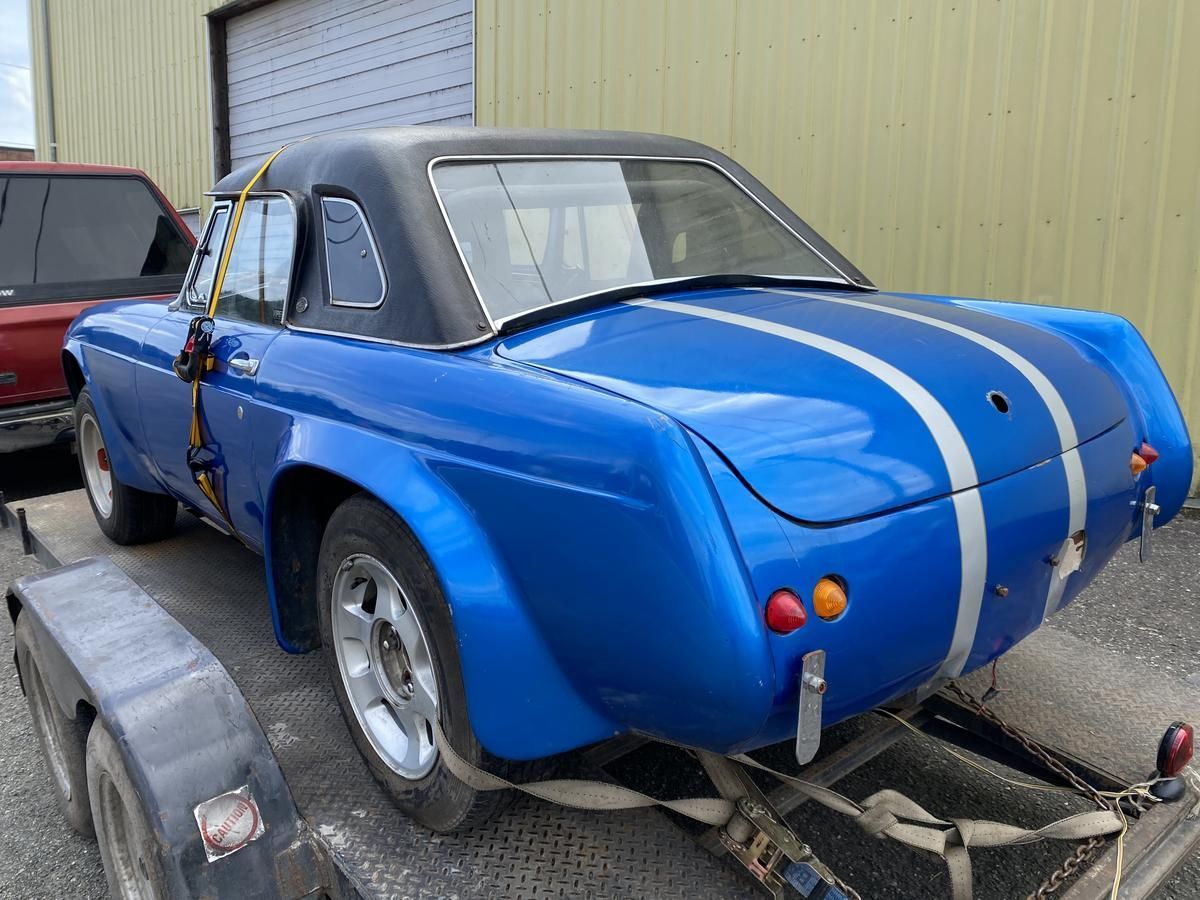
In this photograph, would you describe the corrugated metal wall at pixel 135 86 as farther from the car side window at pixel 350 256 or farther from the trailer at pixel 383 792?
the trailer at pixel 383 792

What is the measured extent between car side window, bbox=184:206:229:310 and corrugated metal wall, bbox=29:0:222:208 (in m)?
9.81

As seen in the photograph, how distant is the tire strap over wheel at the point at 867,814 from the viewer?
5.94 feet

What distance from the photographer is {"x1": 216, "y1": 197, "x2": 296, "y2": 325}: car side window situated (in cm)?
284

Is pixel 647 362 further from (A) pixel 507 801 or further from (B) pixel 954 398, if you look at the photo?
(A) pixel 507 801

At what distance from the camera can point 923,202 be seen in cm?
567

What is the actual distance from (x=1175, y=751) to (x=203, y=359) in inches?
110

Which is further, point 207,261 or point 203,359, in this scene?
point 207,261

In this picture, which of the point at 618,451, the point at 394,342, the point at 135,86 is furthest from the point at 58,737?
the point at 135,86

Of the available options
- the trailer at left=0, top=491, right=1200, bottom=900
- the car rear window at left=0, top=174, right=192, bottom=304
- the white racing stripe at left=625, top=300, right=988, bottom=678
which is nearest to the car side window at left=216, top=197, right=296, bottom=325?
the trailer at left=0, top=491, right=1200, bottom=900

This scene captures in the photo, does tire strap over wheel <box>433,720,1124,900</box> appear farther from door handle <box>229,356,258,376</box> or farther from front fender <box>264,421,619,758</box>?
door handle <box>229,356,258,376</box>

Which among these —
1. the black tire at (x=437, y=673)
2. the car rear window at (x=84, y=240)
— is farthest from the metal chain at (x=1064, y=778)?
the car rear window at (x=84, y=240)

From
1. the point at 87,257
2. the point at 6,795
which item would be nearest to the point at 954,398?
the point at 6,795

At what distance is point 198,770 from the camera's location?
1.85 metres

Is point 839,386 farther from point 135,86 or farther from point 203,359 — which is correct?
point 135,86
